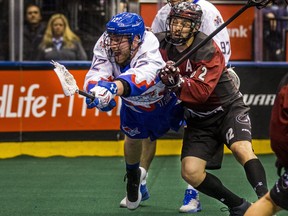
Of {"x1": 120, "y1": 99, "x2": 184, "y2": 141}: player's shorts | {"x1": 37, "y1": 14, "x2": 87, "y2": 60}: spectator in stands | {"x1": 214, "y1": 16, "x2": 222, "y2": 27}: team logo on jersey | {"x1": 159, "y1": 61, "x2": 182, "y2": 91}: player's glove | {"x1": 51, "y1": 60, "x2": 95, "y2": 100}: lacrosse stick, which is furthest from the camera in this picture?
{"x1": 37, "y1": 14, "x2": 87, "y2": 60}: spectator in stands

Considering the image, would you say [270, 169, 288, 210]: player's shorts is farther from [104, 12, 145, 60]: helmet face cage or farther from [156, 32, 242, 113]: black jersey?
[104, 12, 145, 60]: helmet face cage

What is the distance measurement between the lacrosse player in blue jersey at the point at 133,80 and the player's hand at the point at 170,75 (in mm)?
121

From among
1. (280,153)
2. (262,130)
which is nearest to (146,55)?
(280,153)

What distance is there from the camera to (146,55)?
18.3ft

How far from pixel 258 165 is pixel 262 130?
390 cm

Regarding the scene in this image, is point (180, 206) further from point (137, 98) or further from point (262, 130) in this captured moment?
point (262, 130)

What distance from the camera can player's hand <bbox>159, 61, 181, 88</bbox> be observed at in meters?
5.36

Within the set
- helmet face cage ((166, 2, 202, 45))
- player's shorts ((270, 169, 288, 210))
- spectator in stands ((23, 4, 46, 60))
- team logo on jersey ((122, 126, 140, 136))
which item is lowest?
team logo on jersey ((122, 126, 140, 136))

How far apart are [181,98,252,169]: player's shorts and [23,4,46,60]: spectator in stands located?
13.2 feet

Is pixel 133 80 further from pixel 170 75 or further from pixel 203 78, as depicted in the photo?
pixel 203 78

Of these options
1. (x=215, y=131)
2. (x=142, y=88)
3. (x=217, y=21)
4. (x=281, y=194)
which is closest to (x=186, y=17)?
(x=142, y=88)

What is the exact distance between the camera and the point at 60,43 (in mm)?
9711

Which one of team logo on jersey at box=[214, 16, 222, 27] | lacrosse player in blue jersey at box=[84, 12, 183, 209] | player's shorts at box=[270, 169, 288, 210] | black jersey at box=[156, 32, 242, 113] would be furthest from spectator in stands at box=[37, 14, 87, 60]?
player's shorts at box=[270, 169, 288, 210]

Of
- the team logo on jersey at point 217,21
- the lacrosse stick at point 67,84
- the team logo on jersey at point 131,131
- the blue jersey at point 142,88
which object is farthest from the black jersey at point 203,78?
the team logo on jersey at point 217,21
